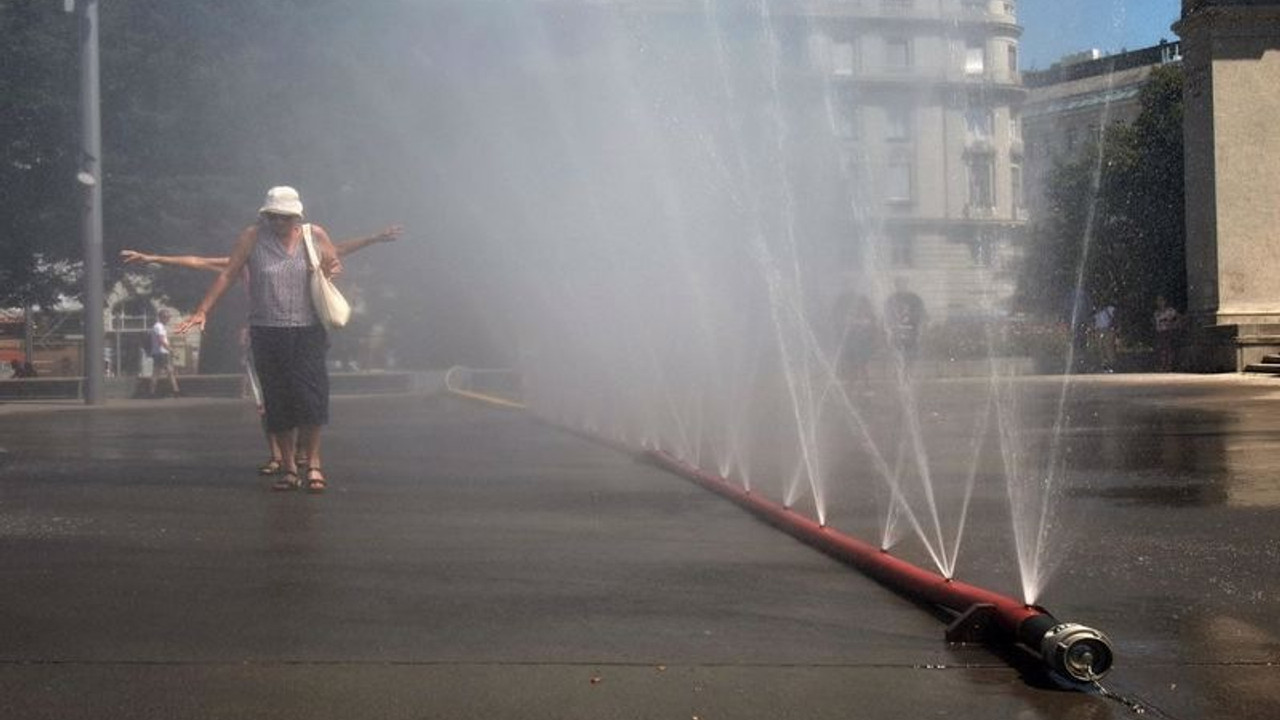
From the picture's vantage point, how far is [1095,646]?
4.12 metres

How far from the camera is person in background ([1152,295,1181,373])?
26516 millimetres

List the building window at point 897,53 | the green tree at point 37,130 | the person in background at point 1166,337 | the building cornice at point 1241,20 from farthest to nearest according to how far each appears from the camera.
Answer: the green tree at point 37,130 < the person in background at point 1166,337 < the building cornice at point 1241,20 < the building window at point 897,53

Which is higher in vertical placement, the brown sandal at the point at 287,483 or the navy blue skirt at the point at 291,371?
the navy blue skirt at the point at 291,371

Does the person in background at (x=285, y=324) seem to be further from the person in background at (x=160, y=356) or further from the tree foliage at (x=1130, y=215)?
the tree foliage at (x=1130, y=215)

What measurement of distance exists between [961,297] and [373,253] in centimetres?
2371

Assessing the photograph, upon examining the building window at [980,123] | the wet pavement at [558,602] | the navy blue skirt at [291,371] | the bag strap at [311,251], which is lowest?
the wet pavement at [558,602]

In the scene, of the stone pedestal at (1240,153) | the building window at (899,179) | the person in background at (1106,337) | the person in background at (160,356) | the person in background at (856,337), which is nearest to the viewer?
the building window at (899,179)

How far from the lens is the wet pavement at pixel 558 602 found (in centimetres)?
405

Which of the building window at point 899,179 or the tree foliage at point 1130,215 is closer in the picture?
the building window at point 899,179

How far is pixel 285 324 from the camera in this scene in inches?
345

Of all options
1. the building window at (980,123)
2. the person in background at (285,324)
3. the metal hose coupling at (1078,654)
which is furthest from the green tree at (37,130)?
the metal hose coupling at (1078,654)

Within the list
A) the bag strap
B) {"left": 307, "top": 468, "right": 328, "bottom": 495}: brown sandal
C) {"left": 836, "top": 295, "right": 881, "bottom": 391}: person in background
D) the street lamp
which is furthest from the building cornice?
{"left": 307, "top": 468, "right": 328, "bottom": 495}: brown sandal

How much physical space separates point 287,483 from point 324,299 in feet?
3.31

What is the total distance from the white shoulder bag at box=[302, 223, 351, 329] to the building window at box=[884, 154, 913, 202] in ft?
16.3
